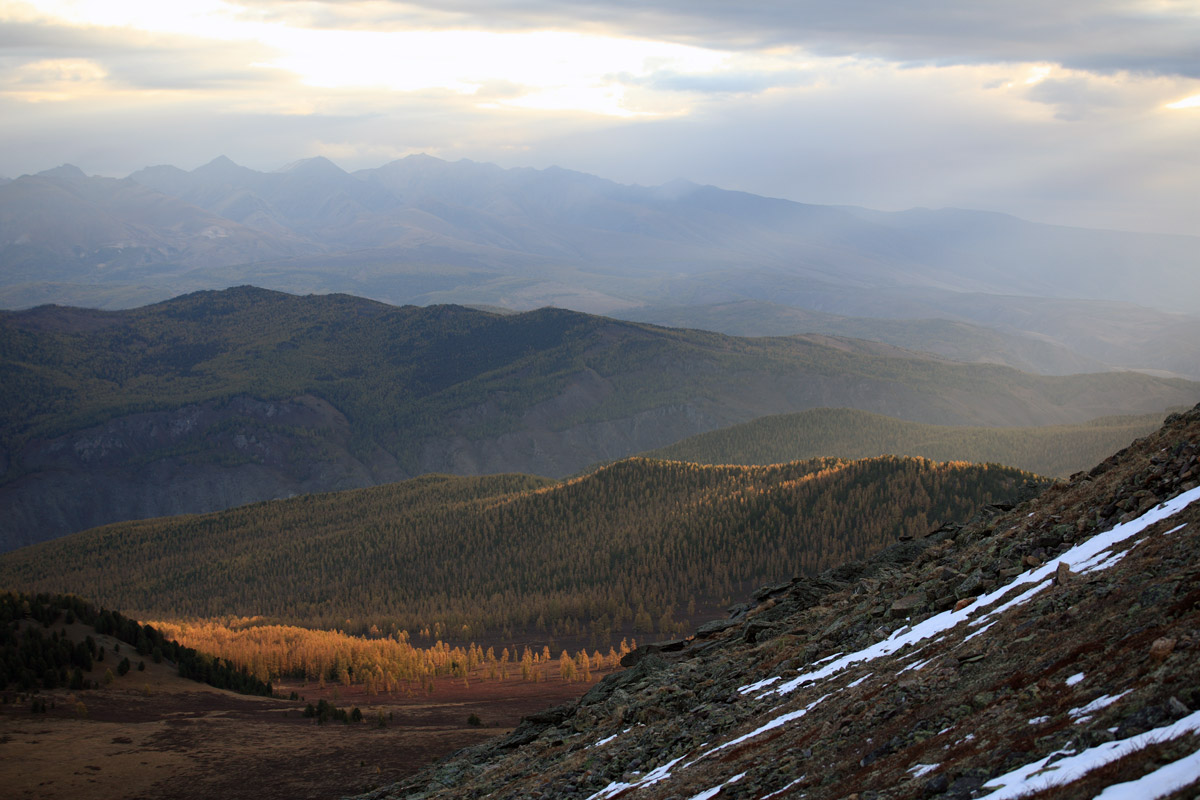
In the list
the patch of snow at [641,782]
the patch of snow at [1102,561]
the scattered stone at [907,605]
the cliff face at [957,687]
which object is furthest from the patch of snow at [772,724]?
the patch of snow at [1102,561]

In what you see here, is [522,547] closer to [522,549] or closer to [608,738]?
[522,549]

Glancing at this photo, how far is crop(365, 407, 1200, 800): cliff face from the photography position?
38.0 feet

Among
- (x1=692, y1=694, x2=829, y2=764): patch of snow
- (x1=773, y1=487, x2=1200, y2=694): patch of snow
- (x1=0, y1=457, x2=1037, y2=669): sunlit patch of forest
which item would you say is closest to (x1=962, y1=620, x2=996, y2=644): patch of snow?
(x1=773, y1=487, x2=1200, y2=694): patch of snow

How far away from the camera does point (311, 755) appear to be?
1517 inches

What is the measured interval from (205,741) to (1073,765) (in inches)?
1489

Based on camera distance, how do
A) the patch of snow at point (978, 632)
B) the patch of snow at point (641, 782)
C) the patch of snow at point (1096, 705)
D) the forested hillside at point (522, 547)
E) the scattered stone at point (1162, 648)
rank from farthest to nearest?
the forested hillside at point (522, 547), the patch of snow at point (641, 782), the patch of snow at point (978, 632), the scattered stone at point (1162, 648), the patch of snow at point (1096, 705)

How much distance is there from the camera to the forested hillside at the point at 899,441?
140 metres

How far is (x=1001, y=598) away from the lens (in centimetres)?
1978

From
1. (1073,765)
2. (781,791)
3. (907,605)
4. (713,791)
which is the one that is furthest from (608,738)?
(1073,765)

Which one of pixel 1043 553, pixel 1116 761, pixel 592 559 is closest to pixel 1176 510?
pixel 1043 553

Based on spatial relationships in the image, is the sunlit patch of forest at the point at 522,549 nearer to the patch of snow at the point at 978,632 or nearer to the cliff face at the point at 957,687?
the cliff face at the point at 957,687

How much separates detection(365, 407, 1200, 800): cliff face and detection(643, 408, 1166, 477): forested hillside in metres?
113

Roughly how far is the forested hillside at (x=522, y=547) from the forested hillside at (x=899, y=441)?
154 feet

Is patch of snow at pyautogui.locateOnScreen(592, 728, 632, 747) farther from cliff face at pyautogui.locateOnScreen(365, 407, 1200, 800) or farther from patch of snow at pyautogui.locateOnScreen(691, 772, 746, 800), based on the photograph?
patch of snow at pyautogui.locateOnScreen(691, 772, 746, 800)
